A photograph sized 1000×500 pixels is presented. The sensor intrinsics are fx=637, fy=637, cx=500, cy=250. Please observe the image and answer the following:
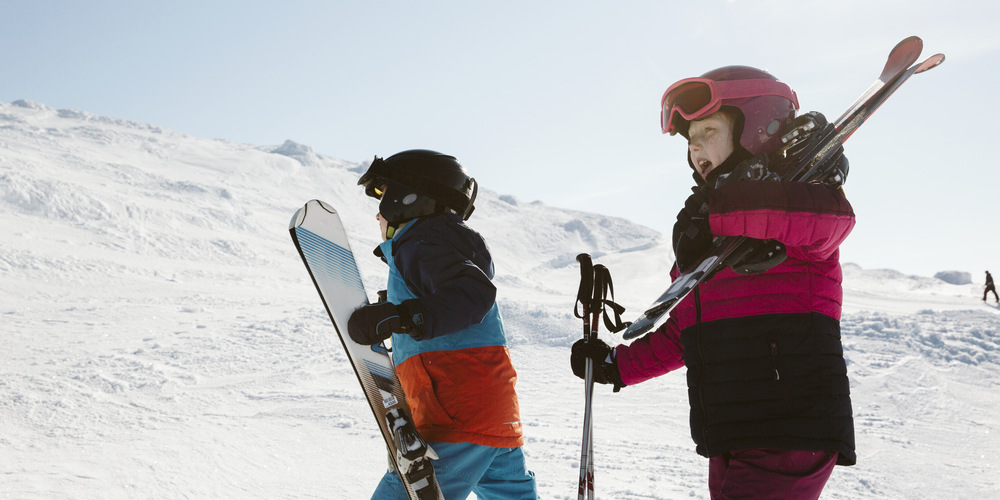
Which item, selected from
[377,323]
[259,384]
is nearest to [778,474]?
[377,323]

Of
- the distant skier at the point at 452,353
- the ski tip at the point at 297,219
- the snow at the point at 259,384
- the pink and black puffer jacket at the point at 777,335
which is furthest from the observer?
the snow at the point at 259,384

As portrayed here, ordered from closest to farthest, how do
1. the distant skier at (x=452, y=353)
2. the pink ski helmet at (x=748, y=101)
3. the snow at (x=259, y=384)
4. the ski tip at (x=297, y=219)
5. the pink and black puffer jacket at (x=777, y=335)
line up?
the pink and black puffer jacket at (x=777, y=335) < the pink ski helmet at (x=748, y=101) < the distant skier at (x=452, y=353) < the ski tip at (x=297, y=219) < the snow at (x=259, y=384)

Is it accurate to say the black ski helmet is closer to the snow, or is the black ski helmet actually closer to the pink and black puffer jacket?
the pink and black puffer jacket

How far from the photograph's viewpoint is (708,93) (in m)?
1.98

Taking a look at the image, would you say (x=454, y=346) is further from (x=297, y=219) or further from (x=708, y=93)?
(x=708, y=93)

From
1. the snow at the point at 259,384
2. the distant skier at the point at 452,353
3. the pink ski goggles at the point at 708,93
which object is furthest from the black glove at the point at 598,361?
the snow at the point at 259,384

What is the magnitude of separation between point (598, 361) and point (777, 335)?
90 centimetres

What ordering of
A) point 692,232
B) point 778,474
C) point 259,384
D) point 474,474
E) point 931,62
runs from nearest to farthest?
point 778,474
point 692,232
point 931,62
point 474,474
point 259,384

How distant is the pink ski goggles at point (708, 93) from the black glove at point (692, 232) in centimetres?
33

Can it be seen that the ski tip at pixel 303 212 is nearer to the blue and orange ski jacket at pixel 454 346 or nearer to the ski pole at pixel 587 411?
the blue and orange ski jacket at pixel 454 346

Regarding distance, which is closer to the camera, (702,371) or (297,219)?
(702,371)

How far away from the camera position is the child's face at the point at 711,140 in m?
1.95

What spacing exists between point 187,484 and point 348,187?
32.3m

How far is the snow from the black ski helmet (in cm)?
247
